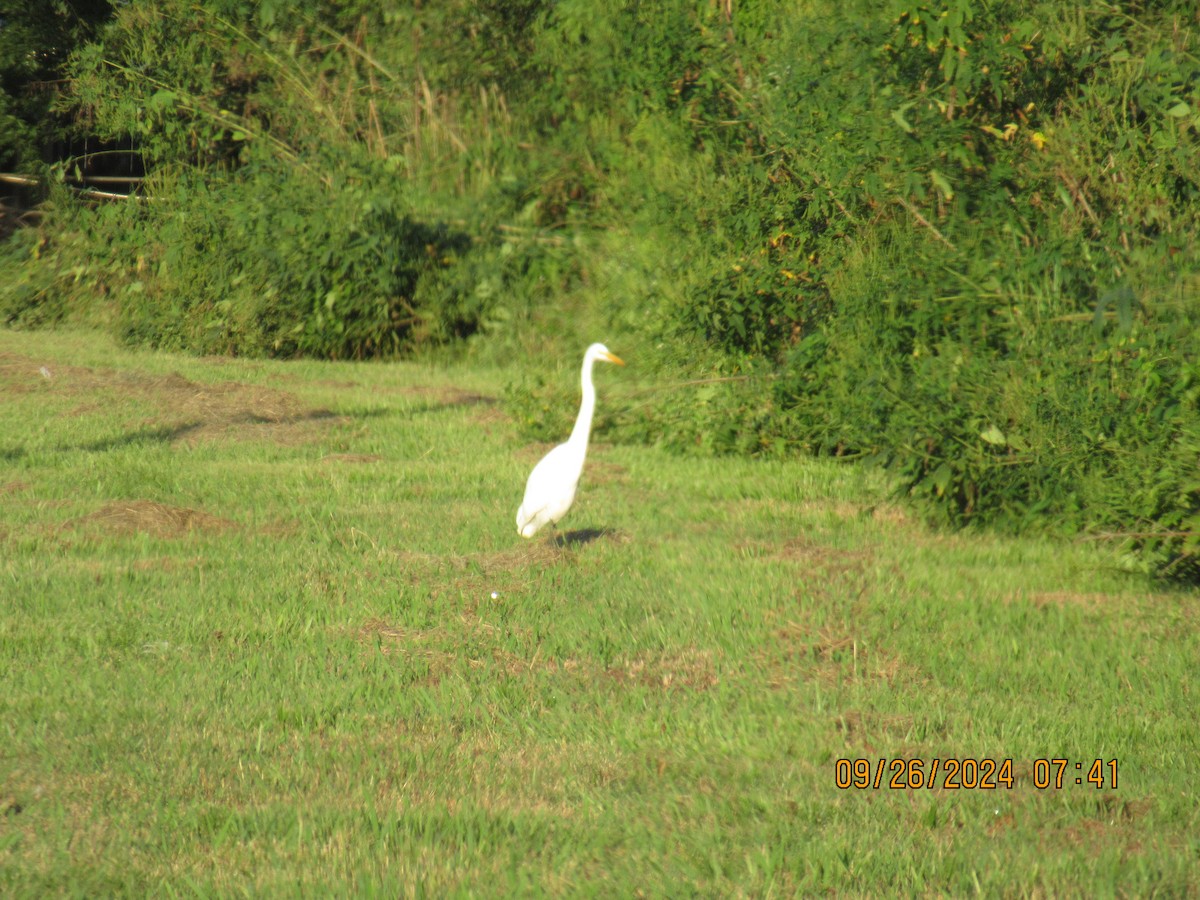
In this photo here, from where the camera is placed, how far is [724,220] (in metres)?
10.6

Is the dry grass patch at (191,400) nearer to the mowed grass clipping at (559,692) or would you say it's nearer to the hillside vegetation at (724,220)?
the mowed grass clipping at (559,692)

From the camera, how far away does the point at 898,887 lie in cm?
368

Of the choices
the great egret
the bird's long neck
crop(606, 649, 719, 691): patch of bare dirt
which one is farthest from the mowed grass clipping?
the bird's long neck

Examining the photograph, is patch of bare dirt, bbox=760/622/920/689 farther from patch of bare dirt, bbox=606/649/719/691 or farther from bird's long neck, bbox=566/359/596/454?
bird's long neck, bbox=566/359/596/454

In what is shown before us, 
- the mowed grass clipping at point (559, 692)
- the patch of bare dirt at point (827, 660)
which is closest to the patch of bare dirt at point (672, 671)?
the mowed grass clipping at point (559, 692)

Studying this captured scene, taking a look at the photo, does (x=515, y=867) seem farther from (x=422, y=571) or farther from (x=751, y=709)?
(x=422, y=571)

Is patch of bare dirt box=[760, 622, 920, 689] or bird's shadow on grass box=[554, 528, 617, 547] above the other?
bird's shadow on grass box=[554, 528, 617, 547]

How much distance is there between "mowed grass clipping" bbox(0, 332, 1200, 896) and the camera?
382cm

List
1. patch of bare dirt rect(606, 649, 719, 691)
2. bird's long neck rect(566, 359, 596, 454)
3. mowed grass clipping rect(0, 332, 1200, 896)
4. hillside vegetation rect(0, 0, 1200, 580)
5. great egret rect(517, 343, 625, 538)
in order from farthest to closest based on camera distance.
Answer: bird's long neck rect(566, 359, 596, 454), hillside vegetation rect(0, 0, 1200, 580), great egret rect(517, 343, 625, 538), patch of bare dirt rect(606, 649, 719, 691), mowed grass clipping rect(0, 332, 1200, 896)

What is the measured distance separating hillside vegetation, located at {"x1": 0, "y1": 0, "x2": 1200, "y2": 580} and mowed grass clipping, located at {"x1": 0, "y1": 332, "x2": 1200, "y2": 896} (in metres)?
0.90

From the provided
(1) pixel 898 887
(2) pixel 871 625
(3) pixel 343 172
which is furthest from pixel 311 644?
(3) pixel 343 172
